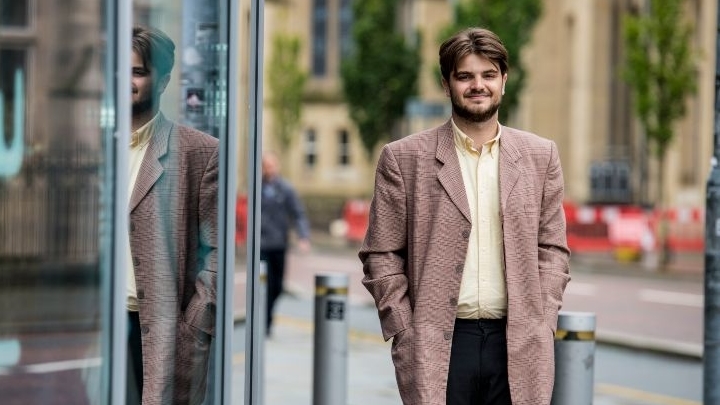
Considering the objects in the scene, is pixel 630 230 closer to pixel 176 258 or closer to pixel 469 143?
pixel 469 143

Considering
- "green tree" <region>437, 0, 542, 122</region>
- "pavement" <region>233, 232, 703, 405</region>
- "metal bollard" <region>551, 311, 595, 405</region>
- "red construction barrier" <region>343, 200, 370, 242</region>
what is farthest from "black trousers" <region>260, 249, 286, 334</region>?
"red construction barrier" <region>343, 200, 370, 242</region>

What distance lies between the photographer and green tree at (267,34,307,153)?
151 ft

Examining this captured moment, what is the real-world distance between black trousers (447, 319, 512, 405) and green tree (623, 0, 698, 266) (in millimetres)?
21040

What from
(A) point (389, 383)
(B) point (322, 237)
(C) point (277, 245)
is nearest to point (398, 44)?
(B) point (322, 237)

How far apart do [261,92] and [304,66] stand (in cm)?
4570

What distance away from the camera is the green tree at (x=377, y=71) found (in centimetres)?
4122

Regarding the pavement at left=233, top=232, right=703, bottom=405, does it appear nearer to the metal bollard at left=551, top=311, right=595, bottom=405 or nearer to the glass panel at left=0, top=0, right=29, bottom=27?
the glass panel at left=0, top=0, right=29, bottom=27

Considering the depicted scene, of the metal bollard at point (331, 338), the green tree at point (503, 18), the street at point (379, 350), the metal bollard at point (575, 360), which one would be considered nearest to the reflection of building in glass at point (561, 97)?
the green tree at point (503, 18)

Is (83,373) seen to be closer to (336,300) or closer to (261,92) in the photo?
(261,92)

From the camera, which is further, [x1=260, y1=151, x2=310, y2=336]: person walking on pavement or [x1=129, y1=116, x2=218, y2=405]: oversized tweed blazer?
[x1=260, y1=151, x2=310, y2=336]: person walking on pavement

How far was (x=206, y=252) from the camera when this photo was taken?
3951 mm

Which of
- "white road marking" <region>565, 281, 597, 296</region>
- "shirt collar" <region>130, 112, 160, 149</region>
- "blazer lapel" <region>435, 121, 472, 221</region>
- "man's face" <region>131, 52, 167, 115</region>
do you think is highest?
"man's face" <region>131, 52, 167, 115</region>

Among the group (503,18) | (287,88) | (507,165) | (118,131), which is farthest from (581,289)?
(287,88)

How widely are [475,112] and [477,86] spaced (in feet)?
0.26
